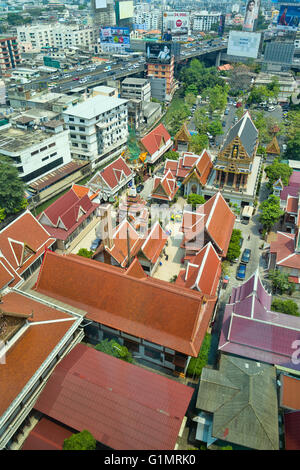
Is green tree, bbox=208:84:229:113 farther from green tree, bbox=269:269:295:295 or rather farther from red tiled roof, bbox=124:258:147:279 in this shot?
red tiled roof, bbox=124:258:147:279

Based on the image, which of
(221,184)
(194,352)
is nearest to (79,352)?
(194,352)

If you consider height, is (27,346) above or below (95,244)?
above

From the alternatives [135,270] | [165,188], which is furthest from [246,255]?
[165,188]

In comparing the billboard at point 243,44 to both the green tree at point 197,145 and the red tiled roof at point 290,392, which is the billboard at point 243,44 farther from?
the red tiled roof at point 290,392

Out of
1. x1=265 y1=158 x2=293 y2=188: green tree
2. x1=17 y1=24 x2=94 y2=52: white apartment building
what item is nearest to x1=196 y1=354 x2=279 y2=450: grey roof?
x1=265 y1=158 x2=293 y2=188: green tree

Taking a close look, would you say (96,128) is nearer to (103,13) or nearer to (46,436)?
(46,436)

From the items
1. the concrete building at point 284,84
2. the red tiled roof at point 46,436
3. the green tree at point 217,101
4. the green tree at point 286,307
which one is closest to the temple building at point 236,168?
the green tree at point 286,307

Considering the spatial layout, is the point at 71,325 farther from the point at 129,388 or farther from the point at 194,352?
the point at 194,352
